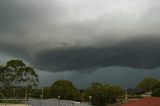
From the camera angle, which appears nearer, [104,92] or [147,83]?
[104,92]

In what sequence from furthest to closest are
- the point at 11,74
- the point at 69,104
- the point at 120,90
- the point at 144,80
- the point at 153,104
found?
the point at 144,80
the point at 120,90
the point at 11,74
the point at 153,104
the point at 69,104

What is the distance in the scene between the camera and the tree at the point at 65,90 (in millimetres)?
89312

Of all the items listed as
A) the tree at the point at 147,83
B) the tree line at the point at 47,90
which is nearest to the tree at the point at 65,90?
the tree line at the point at 47,90

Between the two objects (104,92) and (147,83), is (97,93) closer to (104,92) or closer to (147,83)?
(104,92)

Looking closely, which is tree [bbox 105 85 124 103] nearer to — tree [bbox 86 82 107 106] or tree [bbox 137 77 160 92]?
tree [bbox 86 82 107 106]

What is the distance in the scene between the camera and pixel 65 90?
300ft

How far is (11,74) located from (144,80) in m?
57.7

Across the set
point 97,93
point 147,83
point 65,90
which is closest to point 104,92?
point 97,93

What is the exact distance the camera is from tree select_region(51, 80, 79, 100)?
8931 cm

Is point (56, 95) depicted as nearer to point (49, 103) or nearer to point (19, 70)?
point (19, 70)

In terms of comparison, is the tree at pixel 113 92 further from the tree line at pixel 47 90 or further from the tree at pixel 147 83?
the tree at pixel 147 83

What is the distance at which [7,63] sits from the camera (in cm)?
8762

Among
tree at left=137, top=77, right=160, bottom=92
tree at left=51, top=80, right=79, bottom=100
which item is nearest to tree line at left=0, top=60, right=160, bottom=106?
tree at left=51, top=80, right=79, bottom=100

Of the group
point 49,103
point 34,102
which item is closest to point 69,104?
point 49,103
